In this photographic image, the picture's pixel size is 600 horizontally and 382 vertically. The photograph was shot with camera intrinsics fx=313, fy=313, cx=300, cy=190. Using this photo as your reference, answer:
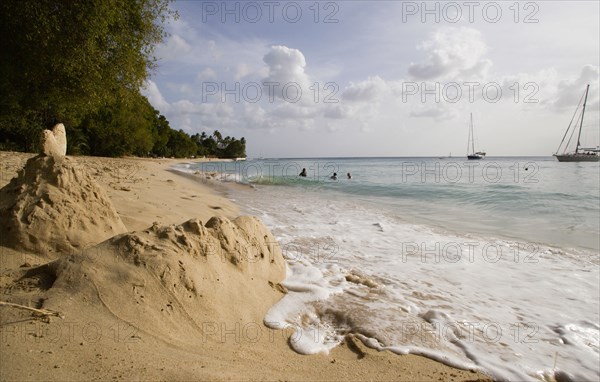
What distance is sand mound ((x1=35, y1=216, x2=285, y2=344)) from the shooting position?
2262 mm

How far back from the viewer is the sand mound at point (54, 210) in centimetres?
321

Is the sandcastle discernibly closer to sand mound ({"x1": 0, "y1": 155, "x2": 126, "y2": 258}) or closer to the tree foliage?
sand mound ({"x1": 0, "y1": 155, "x2": 126, "y2": 258})

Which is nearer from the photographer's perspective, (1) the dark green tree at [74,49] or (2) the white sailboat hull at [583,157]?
(1) the dark green tree at [74,49]

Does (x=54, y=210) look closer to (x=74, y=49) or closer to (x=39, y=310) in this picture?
(x=39, y=310)

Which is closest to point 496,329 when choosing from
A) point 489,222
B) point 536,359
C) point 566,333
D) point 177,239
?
point 536,359

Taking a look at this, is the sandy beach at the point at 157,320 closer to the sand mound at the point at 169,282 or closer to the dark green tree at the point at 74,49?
the sand mound at the point at 169,282

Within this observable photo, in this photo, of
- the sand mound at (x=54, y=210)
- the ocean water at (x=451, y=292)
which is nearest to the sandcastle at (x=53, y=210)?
the sand mound at (x=54, y=210)

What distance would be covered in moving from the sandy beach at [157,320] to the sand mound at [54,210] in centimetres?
5

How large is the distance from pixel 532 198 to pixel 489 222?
745cm

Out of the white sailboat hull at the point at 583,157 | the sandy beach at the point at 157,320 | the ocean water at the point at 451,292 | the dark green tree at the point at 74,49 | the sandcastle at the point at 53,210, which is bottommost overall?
the ocean water at the point at 451,292

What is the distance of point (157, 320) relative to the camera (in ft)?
7.50

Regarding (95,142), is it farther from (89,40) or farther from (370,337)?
(370,337)

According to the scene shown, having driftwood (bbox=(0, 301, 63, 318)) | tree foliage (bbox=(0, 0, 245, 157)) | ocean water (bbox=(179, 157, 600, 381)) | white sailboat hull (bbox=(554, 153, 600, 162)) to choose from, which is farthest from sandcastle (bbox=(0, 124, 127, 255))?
white sailboat hull (bbox=(554, 153, 600, 162))

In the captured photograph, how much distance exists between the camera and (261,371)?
7.12 ft
